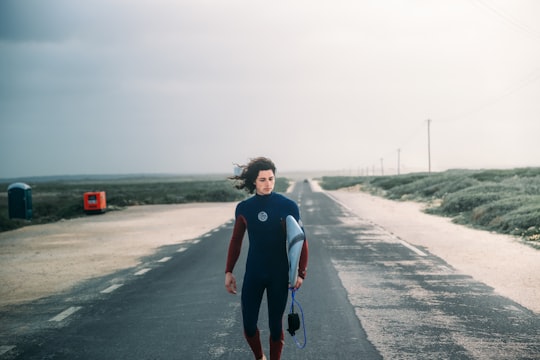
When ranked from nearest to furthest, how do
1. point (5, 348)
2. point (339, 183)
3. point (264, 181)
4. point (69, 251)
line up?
1. point (264, 181)
2. point (5, 348)
3. point (69, 251)
4. point (339, 183)

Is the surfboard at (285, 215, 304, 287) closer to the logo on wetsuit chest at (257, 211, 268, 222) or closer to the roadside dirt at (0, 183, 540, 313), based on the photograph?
the logo on wetsuit chest at (257, 211, 268, 222)

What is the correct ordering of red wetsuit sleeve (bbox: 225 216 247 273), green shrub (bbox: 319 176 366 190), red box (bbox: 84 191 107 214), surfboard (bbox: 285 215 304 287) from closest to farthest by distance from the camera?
surfboard (bbox: 285 215 304 287)
red wetsuit sleeve (bbox: 225 216 247 273)
red box (bbox: 84 191 107 214)
green shrub (bbox: 319 176 366 190)

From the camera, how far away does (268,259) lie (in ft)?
14.9

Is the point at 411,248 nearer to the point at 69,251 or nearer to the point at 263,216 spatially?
the point at 69,251

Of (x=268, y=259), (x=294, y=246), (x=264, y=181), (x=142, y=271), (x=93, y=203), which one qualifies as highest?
(x=264, y=181)

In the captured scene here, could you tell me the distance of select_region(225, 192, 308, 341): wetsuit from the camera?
4539 millimetres

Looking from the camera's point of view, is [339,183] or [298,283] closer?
[298,283]

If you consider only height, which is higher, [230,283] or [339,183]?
[230,283]

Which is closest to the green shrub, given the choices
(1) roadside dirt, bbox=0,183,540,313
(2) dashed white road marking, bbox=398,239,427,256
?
(1) roadside dirt, bbox=0,183,540,313

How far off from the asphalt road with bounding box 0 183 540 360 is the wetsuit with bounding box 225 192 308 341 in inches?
35.3

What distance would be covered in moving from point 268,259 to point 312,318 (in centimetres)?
247

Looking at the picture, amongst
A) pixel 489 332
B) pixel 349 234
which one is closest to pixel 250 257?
pixel 489 332

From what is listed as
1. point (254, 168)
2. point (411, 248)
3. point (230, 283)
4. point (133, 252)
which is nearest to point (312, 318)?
point (230, 283)

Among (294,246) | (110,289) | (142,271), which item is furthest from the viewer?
(142,271)
